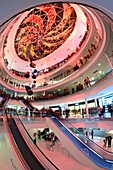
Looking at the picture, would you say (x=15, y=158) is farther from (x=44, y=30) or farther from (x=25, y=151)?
A: (x=44, y=30)

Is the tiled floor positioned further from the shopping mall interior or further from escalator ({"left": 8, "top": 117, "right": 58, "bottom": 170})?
escalator ({"left": 8, "top": 117, "right": 58, "bottom": 170})

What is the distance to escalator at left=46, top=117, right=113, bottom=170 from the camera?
748 centimetres

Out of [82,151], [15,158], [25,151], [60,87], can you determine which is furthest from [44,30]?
[15,158]

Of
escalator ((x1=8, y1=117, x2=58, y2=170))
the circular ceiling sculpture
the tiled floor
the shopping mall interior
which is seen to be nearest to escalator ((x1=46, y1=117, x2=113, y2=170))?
the shopping mall interior

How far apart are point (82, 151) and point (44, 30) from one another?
68.1ft

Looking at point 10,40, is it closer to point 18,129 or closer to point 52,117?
point 52,117

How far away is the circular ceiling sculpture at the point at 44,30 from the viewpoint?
21.9m

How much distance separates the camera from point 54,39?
82.2 feet

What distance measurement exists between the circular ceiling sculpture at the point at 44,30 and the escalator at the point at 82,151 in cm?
1322

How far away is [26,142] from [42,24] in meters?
20.7

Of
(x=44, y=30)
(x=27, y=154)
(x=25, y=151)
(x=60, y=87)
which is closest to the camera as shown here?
(x=27, y=154)

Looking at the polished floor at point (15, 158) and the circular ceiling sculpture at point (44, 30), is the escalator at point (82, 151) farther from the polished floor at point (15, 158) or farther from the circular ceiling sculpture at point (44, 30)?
the circular ceiling sculpture at point (44, 30)

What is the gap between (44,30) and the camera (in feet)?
86.4

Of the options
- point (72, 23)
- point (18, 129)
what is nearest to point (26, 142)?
point (18, 129)
